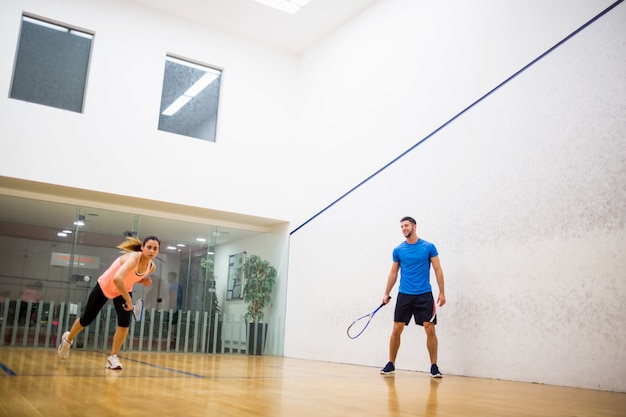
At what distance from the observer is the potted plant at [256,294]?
786cm

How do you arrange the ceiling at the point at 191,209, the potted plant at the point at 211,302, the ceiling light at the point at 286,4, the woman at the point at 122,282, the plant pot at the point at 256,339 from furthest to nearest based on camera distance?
1. the plant pot at the point at 256,339
2. the potted plant at the point at 211,302
3. the ceiling light at the point at 286,4
4. the ceiling at the point at 191,209
5. the woman at the point at 122,282

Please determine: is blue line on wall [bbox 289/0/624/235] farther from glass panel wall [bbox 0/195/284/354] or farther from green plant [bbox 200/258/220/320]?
glass panel wall [bbox 0/195/284/354]

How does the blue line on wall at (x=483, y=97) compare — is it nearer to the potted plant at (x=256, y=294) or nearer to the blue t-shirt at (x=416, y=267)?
the potted plant at (x=256, y=294)

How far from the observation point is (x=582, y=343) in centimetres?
386

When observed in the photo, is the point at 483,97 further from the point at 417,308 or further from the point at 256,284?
the point at 256,284

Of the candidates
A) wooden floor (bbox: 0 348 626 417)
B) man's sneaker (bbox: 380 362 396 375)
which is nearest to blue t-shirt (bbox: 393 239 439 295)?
man's sneaker (bbox: 380 362 396 375)

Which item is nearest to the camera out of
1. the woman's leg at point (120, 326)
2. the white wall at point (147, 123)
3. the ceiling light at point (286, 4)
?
the woman's leg at point (120, 326)

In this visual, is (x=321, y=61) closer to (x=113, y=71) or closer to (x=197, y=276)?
(x=113, y=71)

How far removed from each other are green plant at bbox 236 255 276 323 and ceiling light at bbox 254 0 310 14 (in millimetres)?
3475

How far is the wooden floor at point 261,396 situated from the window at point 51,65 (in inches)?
154

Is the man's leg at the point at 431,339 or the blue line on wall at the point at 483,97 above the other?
the blue line on wall at the point at 483,97

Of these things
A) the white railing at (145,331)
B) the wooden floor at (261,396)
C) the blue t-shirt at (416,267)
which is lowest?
the wooden floor at (261,396)

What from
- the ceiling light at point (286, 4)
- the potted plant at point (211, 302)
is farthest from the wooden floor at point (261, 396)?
the ceiling light at point (286, 4)

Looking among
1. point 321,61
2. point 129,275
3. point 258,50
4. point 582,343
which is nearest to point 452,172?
point 582,343
